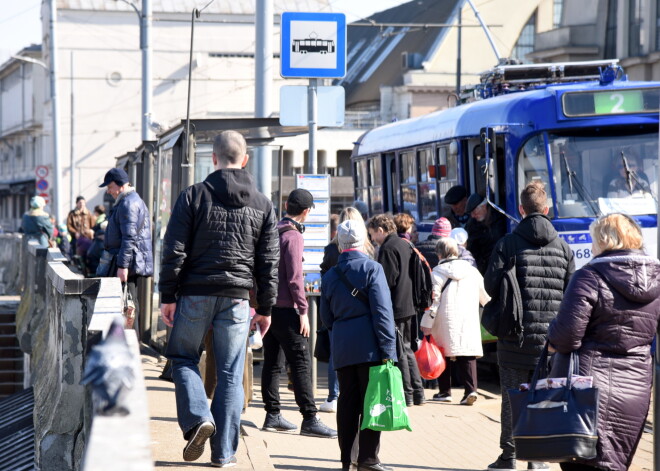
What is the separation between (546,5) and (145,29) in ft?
166

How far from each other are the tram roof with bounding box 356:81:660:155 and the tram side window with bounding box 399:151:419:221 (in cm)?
19

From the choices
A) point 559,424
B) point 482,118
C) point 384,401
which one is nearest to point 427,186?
point 482,118

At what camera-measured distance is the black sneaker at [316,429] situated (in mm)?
9352

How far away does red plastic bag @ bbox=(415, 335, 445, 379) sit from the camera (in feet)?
35.4

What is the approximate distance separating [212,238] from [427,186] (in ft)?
30.3

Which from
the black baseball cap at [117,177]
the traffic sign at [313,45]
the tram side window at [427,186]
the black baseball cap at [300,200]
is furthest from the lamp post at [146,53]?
the black baseball cap at [300,200]

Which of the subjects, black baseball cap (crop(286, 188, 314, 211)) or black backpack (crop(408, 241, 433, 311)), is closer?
black baseball cap (crop(286, 188, 314, 211))

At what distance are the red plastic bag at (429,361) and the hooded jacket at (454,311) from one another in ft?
0.91

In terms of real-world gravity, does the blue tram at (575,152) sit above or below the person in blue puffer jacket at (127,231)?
above

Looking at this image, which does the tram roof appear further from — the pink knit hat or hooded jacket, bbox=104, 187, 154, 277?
hooded jacket, bbox=104, 187, 154, 277

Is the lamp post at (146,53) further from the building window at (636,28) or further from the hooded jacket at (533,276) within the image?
the building window at (636,28)

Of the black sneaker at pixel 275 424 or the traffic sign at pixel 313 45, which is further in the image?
the traffic sign at pixel 313 45

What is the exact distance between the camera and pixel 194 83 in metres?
60.8

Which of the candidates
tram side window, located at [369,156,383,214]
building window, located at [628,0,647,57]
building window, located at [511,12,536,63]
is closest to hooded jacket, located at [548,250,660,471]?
tram side window, located at [369,156,383,214]
